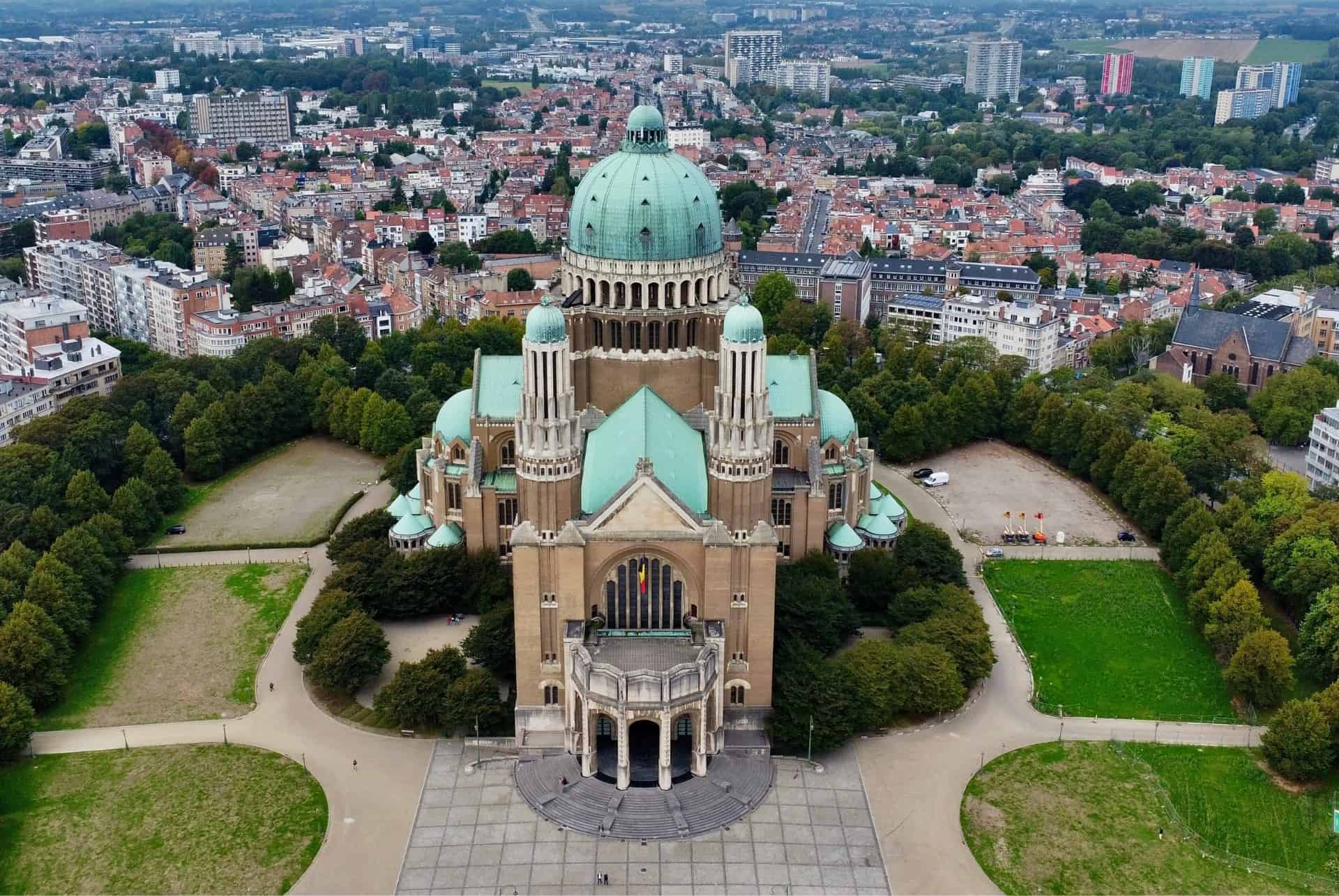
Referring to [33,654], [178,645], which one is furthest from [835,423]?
[33,654]

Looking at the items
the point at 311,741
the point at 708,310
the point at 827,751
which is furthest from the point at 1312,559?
the point at 311,741

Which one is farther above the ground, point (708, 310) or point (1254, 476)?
point (708, 310)

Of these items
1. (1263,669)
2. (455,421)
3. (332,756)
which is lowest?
(332,756)

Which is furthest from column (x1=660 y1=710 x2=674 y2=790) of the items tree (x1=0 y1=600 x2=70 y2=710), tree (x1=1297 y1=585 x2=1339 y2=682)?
tree (x1=1297 y1=585 x2=1339 y2=682)

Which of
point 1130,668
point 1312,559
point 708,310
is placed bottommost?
point 1130,668

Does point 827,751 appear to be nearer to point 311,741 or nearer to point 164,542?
point 311,741

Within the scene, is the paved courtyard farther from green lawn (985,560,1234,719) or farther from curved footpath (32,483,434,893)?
green lawn (985,560,1234,719)

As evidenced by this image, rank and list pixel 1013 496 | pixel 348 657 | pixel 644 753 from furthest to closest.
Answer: pixel 1013 496
pixel 348 657
pixel 644 753

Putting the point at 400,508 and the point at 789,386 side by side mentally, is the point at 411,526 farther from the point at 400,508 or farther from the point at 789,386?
the point at 789,386
